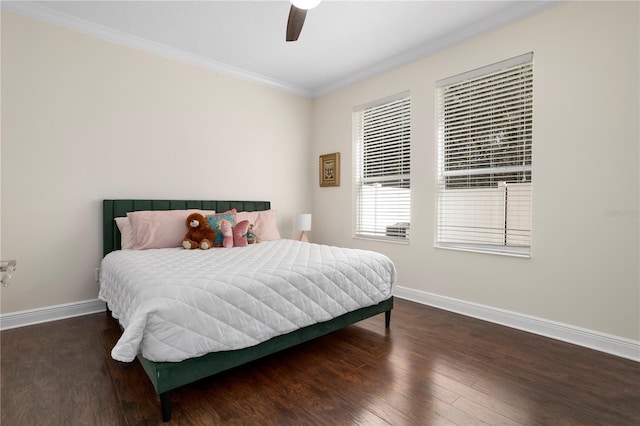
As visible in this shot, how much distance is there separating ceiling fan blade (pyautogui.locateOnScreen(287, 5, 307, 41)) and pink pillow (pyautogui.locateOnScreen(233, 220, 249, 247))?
1.82 metres

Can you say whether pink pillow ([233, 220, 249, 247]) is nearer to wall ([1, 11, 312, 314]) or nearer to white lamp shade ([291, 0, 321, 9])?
wall ([1, 11, 312, 314])

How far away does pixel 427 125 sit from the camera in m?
3.50

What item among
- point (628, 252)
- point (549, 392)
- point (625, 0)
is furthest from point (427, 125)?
point (549, 392)

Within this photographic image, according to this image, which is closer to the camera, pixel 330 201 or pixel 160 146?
pixel 160 146

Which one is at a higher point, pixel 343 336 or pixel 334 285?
pixel 334 285

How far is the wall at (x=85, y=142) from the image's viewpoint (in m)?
2.82

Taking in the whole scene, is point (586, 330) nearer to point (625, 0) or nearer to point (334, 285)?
point (334, 285)

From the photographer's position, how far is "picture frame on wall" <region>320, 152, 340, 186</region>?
14.9 feet

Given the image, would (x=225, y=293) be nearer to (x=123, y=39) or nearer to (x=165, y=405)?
(x=165, y=405)

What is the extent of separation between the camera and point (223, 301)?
1.77 metres

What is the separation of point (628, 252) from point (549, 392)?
4.04 ft

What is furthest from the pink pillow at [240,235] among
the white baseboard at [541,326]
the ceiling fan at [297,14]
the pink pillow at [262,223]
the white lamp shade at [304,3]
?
the white lamp shade at [304,3]

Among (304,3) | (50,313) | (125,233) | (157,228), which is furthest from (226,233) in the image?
(304,3)

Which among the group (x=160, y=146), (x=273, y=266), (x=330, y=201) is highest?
(x=160, y=146)
